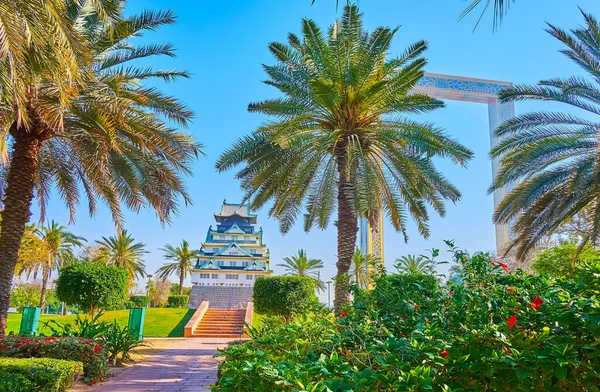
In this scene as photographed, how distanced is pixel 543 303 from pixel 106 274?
1464 centimetres

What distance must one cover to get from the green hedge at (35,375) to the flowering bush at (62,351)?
102 centimetres

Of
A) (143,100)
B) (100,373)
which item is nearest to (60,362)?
(100,373)

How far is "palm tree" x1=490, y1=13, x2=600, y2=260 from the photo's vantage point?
11273 mm

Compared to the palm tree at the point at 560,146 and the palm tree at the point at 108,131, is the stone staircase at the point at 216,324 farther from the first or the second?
the palm tree at the point at 560,146

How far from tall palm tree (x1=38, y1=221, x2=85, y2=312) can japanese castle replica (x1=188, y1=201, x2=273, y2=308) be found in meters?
11.5

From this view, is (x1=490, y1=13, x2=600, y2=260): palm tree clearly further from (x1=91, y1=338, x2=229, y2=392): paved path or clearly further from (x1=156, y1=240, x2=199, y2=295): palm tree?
(x1=156, y1=240, x2=199, y2=295): palm tree

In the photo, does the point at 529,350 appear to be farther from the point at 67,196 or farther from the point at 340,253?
the point at 67,196

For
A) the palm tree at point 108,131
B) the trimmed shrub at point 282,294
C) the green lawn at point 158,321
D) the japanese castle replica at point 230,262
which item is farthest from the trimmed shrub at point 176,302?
the palm tree at point 108,131

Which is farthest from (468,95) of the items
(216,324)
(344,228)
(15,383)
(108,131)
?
(15,383)

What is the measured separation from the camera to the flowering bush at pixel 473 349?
7.39 feet

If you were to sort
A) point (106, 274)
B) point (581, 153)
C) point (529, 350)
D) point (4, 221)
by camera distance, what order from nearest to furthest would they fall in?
point (529, 350) < point (4, 221) < point (581, 153) < point (106, 274)

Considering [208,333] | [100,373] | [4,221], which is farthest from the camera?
[208,333]

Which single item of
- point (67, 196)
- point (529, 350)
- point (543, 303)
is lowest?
point (529, 350)

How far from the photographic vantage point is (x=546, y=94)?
38.3 ft
